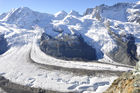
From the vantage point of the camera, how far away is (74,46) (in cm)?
10088

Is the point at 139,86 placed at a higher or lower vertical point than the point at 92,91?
higher

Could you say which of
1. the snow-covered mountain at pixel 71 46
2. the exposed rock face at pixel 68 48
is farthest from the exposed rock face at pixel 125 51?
Result: the exposed rock face at pixel 68 48

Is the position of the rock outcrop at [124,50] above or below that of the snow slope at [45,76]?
above

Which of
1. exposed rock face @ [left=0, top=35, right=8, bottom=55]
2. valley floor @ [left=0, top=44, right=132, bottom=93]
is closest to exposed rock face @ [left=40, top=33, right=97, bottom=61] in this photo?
valley floor @ [left=0, top=44, right=132, bottom=93]

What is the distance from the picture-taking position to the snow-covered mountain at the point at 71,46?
54344mm

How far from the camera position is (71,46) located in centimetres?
10044

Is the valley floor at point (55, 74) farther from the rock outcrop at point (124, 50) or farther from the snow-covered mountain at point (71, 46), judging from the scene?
the rock outcrop at point (124, 50)

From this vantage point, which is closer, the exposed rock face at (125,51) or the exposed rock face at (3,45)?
the exposed rock face at (125,51)

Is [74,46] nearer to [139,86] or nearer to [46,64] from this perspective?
[46,64]

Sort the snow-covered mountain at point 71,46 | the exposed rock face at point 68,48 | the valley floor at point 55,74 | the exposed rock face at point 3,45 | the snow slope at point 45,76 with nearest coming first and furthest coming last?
the valley floor at point 55,74, the snow slope at point 45,76, the snow-covered mountain at point 71,46, the exposed rock face at point 68,48, the exposed rock face at point 3,45

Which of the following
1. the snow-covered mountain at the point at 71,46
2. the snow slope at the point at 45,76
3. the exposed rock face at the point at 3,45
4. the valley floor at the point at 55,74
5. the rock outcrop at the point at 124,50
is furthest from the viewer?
the exposed rock face at the point at 3,45

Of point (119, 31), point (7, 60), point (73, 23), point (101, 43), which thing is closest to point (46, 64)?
point (7, 60)

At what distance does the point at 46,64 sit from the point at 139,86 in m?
56.2

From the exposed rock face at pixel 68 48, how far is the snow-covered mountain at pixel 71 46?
63 cm
